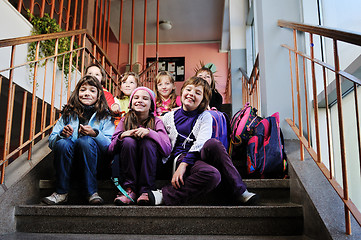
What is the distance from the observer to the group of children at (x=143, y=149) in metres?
1.67

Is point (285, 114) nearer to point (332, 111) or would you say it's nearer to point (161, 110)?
point (332, 111)

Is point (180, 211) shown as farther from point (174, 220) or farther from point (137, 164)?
point (137, 164)

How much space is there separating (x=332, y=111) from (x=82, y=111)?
1701mm

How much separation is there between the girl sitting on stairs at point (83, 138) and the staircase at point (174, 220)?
17 centimetres

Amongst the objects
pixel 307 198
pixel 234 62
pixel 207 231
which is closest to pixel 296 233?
pixel 307 198

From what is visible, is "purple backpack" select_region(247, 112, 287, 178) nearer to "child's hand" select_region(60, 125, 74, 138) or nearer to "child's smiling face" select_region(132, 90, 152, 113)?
"child's smiling face" select_region(132, 90, 152, 113)

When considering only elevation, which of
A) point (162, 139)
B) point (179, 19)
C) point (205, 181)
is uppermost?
point (179, 19)

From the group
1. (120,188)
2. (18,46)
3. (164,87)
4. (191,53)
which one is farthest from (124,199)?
(191,53)

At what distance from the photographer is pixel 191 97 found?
2.05 meters

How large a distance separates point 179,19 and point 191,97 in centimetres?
569

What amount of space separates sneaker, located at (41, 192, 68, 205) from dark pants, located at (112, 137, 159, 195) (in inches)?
11.1

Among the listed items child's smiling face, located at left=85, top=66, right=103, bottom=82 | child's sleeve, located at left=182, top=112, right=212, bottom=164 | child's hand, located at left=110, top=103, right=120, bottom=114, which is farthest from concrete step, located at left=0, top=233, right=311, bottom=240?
child's smiling face, located at left=85, top=66, right=103, bottom=82

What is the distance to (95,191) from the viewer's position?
1.79m

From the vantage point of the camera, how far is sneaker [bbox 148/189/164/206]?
1.64 m
